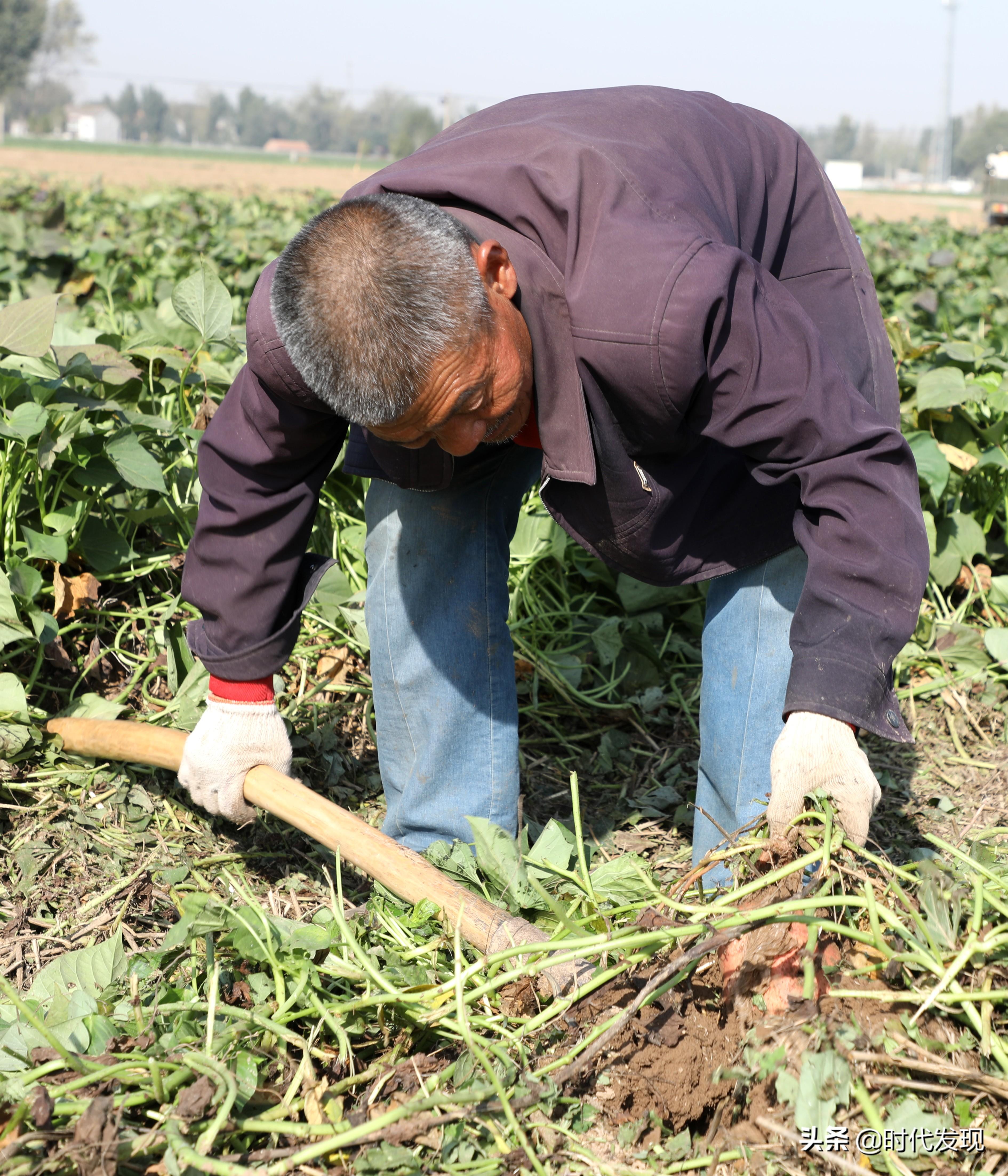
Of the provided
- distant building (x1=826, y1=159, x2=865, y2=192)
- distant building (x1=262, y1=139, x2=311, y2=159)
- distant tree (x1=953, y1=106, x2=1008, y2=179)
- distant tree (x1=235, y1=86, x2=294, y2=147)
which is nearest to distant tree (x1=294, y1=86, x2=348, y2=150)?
distant tree (x1=235, y1=86, x2=294, y2=147)

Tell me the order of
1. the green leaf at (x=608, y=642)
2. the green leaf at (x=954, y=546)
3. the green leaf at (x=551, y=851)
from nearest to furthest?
the green leaf at (x=551, y=851) → the green leaf at (x=608, y=642) → the green leaf at (x=954, y=546)

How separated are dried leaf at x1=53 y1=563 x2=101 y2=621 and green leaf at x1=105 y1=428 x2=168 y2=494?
265 mm

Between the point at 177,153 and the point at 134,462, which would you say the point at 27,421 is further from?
the point at 177,153

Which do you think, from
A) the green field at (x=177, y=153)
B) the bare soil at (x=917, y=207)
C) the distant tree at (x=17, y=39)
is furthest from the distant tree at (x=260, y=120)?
the bare soil at (x=917, y=207)

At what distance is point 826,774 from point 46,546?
1.71 m

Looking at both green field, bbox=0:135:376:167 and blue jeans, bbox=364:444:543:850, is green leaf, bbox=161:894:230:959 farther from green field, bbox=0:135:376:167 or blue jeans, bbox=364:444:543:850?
Answer: green field, bbox=0:135:376:167

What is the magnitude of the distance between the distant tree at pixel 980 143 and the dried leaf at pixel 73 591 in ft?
314

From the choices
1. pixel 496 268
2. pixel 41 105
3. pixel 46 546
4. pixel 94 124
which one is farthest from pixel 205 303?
pixel 41 105

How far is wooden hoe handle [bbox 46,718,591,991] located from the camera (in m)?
1.55

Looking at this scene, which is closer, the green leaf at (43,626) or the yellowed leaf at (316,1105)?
the yellowed leaf at (316,1105)

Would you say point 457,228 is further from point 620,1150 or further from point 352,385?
point 620,1150

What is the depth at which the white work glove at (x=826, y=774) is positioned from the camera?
1.49 meters

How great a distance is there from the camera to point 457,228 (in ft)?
4.76

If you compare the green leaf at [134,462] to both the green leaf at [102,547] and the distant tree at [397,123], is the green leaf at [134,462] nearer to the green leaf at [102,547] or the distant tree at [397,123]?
the green leaf at [102,547]
